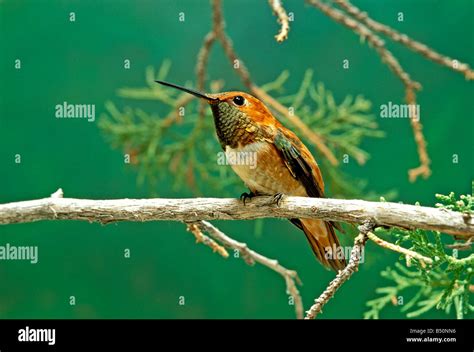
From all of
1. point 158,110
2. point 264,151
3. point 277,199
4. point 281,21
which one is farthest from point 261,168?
point 158,110

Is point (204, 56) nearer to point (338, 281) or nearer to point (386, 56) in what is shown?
point (386, 56)

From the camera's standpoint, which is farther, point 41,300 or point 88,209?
→ point 41,300

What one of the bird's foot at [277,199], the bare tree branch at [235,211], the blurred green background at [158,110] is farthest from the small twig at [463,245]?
the blurred green background at [158,110]

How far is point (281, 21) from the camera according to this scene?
1.46 metres

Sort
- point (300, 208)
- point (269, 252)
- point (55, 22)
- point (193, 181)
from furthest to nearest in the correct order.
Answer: point (55, 22) < point (269, 252) < point (193, 181) < point (300, 208)

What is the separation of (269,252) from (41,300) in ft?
4.27

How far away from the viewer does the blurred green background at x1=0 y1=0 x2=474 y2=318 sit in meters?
3.20

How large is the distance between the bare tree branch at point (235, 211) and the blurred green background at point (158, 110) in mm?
1557

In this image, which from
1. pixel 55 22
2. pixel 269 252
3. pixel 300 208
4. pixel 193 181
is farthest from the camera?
pixel 55 22

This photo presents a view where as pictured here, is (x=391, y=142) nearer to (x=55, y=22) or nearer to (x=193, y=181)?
(x=193, y=181)

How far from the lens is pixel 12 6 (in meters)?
3.37

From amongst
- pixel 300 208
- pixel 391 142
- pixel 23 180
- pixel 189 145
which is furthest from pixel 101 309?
pixel 300 208

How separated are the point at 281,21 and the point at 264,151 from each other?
0.42 m

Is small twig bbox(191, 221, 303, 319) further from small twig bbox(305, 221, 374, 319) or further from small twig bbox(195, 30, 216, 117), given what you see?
small twig bbox(195, 30, 216, 117)
